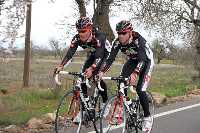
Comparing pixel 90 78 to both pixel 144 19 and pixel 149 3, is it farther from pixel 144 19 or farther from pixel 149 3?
pixel 144 19

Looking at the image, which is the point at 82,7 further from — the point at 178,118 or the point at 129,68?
the point at 129,68

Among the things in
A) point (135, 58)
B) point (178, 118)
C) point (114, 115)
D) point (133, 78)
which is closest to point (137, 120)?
point (114, 115)

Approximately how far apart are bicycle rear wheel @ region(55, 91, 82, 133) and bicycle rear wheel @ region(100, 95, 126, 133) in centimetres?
45

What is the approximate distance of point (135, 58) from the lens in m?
9.25

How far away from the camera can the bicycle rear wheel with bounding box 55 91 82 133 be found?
8.83m

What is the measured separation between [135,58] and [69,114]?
1536 millimetres

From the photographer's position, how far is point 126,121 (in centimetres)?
897

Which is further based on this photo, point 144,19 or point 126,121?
point 144,19

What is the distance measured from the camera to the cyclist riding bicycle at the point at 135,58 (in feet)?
29.0

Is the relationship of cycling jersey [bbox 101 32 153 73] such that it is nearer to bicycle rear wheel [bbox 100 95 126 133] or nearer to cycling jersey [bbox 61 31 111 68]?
cycling jersey [bbox 61 31 111 68]

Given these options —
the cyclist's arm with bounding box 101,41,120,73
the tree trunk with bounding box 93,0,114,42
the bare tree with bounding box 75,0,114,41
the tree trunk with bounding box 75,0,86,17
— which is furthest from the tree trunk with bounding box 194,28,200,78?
the cyclist's arm with bounding box 101,41,120,73

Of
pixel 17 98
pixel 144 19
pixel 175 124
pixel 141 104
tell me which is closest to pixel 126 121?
pixel 141 104

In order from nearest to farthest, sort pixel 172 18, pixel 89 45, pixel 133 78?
pixel 133 78 < pixel 89 45 < pixel 172 18

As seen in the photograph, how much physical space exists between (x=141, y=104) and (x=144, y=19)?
1411 cm
